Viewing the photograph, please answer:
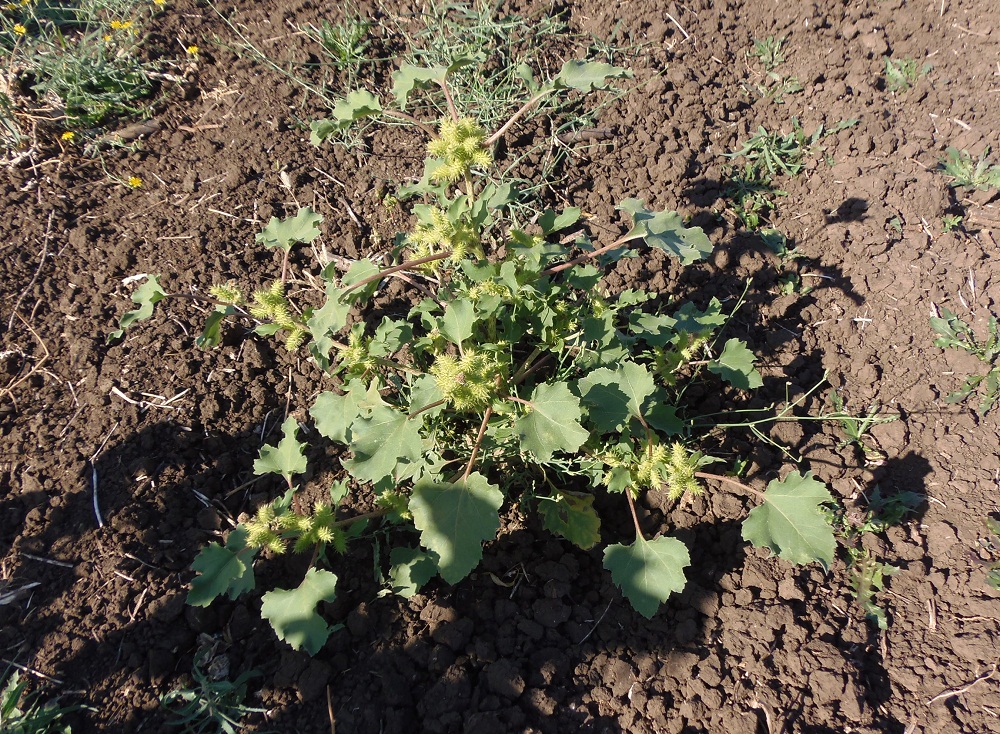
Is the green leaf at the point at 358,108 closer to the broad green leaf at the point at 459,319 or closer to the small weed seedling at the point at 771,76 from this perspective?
the broad green leaf at the point at 459,319

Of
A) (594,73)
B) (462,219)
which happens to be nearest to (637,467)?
(462,219)

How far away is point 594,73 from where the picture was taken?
2199 mm

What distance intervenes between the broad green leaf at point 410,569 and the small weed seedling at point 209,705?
540mm

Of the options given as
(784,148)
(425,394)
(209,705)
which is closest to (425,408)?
(425,394)

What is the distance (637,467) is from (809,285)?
151 cm

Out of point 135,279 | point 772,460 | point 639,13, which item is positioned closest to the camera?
point 772,460

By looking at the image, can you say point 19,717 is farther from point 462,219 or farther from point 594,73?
point 594,73

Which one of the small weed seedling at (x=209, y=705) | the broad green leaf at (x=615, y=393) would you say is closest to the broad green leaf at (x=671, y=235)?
the broad green leaf at (x=615, y=393)

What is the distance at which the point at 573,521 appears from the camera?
2.31 m

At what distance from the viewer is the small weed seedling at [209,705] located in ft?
6.62

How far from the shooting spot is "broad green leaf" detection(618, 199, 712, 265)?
210cm

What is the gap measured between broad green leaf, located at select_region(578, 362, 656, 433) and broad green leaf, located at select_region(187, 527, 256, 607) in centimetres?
115

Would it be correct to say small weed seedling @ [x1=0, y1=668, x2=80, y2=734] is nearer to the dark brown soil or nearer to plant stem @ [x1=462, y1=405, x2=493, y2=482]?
the dark brown soil

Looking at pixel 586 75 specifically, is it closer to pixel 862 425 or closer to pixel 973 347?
pixel 862 425
